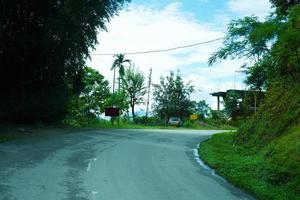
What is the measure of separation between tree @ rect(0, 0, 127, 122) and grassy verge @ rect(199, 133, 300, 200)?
575 inches

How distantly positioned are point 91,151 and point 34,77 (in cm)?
1544

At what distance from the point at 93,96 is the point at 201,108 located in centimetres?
2967

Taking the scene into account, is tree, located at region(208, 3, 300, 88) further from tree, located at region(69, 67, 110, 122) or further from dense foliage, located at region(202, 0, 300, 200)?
tree, located at region(69, 67, 110, 122)

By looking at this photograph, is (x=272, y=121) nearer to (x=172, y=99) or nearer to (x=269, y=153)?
(x=269, y=153)

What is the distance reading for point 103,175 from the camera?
47.4ft

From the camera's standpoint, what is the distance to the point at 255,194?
1236 cm

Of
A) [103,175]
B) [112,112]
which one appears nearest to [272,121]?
[103,175]

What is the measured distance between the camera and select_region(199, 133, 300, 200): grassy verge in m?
12.3

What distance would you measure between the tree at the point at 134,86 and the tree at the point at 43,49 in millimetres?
53293

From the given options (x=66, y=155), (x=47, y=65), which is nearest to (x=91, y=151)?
(x=66, y=155)

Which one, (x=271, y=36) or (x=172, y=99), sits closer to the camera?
(x=271, y=36)

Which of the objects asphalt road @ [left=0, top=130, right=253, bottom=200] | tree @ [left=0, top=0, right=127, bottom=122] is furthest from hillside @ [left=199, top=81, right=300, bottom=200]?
tree @ [left=0, top=0, right=127, bottom=122]

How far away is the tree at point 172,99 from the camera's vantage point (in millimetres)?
85000

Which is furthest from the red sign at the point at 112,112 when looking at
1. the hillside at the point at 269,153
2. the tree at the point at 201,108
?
the hillside at the point at 269,153
